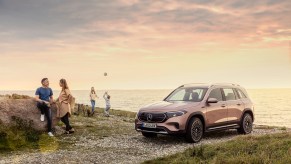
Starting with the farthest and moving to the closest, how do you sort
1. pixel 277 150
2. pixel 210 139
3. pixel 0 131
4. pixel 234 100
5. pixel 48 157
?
pixel 234 100
pixel 210 139
pixel 0 131
pixel 48 157
pixel 277 150

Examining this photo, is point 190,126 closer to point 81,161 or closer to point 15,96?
point 81,161

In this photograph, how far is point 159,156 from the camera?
38.0 ft

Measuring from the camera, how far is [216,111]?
1515 cm

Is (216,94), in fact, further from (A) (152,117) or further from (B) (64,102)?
(B) (64,102)

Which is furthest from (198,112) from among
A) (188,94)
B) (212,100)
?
(188,94)

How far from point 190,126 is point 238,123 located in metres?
3.30

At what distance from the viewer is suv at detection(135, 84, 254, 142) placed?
13.8 meters

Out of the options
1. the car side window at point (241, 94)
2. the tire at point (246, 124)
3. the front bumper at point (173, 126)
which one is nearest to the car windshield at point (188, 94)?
the front bumper at point (173, 126)

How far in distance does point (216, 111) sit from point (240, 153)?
15.7ft

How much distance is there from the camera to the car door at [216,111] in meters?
14.8

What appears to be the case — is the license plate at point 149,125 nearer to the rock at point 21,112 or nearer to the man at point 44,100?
the man at point 44,100

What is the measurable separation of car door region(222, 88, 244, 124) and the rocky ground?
0.82m

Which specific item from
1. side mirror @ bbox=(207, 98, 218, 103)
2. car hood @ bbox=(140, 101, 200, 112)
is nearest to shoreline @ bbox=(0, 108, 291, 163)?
car hood @ bbox=(140, 101, 200, 112)

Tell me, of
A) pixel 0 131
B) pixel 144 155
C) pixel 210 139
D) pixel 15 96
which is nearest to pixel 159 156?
pixel 144 155
